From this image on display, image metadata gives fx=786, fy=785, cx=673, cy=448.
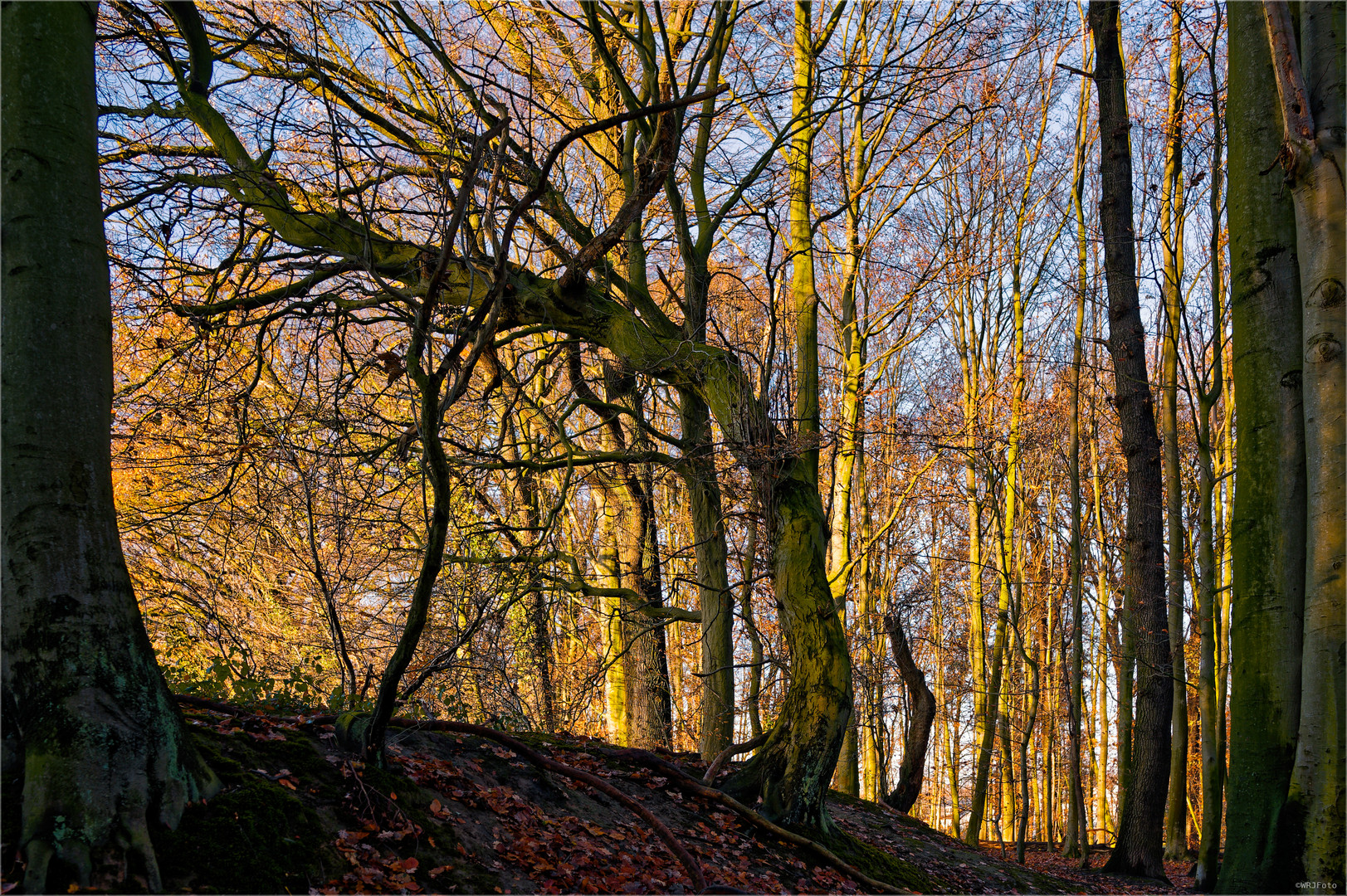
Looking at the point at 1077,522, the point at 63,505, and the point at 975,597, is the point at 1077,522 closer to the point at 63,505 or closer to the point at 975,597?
the point at 975,597

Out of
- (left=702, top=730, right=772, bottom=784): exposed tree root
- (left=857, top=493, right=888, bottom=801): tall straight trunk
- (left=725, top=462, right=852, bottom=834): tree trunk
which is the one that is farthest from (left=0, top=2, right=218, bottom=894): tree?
(left=857, top=493, right=888, bottom=801): tall straight trunk

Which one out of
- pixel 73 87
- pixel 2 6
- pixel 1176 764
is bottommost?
pixel 1176 764

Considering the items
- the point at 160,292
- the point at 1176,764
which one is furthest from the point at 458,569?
the point at 1176,764

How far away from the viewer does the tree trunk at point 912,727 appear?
10.8m

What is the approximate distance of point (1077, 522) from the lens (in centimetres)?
1059

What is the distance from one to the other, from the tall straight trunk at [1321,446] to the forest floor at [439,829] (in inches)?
105

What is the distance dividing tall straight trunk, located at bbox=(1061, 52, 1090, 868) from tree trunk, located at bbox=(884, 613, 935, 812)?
180 cm

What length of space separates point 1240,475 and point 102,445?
596cm

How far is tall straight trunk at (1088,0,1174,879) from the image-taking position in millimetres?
9375

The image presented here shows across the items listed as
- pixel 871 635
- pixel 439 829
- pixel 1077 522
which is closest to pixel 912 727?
pixel 871 635

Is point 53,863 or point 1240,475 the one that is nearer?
point 53,863

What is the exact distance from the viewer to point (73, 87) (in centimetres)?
278

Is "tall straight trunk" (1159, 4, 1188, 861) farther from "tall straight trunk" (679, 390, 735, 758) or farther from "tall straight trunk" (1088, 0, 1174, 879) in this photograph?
"tall straight trunk" (679, 390, 735, 758)

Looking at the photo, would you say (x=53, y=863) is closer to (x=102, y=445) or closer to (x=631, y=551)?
(x=102, y=445)
